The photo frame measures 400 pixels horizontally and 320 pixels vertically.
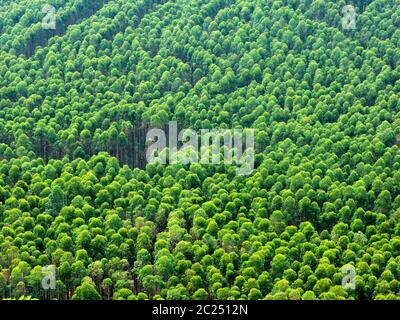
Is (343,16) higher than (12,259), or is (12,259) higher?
(343,16)

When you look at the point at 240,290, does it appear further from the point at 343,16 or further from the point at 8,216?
the point at 343,16

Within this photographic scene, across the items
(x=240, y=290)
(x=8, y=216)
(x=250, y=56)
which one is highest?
(x=250, y=56)

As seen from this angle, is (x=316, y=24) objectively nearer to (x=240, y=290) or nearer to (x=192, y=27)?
(x=192, y=27)
